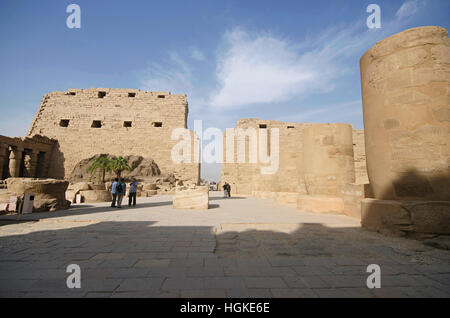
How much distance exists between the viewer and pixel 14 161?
666 inches

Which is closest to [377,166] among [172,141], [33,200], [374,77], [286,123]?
[374,77]

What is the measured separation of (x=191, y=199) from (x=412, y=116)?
6.08 meters

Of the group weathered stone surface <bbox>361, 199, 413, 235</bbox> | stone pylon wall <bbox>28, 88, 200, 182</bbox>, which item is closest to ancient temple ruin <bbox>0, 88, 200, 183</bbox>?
stone pylon wall <bbox>28, 88, 200, 182</bbox>

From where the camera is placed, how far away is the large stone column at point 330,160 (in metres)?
6.93

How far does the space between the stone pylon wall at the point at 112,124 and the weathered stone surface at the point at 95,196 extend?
10.4 metres

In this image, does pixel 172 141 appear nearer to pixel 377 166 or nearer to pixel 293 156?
pixel 293 156

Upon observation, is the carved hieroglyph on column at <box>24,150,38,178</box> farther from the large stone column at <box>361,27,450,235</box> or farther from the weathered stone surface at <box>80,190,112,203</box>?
the large stone column at <box>361,27,450,235</box>

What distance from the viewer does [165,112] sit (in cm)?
2178

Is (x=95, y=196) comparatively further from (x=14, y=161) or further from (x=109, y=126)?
(x=109, y=126)

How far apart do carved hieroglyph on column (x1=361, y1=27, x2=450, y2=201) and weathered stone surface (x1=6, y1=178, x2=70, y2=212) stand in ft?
28.9

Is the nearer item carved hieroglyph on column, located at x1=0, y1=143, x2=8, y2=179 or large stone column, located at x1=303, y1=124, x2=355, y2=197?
large stone column, located at x1=303, y1=124, x2=355, y2=197

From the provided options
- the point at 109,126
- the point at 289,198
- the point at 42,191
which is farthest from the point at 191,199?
the point at 109,126

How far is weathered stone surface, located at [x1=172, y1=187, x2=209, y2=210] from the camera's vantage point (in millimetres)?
7211
